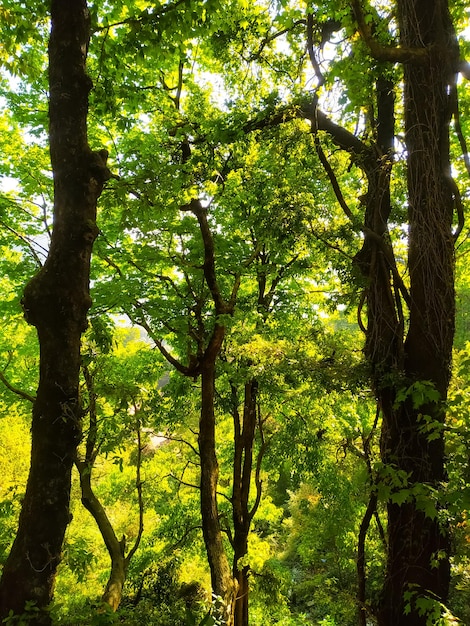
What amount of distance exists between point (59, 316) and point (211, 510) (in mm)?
5141

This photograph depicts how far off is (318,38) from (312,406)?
6388 millimetres

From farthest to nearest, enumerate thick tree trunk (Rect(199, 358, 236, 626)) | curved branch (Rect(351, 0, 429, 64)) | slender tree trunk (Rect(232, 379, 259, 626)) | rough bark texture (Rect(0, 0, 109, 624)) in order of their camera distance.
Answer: slender tree trunk (Rect(232, 379, 259, 626)) < thick tree trunk (Rect(199, 358, 236, 626)) < curved branch (Rect(351, 0, 429, 64)) < rough bark texture (Rect(0, 0, 109, 624))

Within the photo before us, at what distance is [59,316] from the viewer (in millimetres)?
2355

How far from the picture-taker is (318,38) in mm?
5168

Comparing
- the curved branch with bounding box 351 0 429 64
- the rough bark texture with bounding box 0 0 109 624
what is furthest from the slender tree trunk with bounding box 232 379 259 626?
the rough bark texture with bounding box 0 0 109 624

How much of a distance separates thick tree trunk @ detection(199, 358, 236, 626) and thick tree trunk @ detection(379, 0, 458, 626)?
2.91 meters

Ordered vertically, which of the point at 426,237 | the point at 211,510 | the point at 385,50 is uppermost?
the point at 385,50

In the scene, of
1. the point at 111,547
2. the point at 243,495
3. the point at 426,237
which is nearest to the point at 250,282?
the point at 243,495

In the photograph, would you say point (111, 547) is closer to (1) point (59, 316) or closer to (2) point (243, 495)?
(2) point (243, 495)

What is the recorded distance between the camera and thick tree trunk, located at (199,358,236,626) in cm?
Answer: 597

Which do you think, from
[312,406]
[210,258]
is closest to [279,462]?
[312,406]

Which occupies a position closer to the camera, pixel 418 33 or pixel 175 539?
pixel 418 33

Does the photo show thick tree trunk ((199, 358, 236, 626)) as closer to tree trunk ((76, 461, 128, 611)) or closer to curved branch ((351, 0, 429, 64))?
tree trunk ((76, 461, 128, 611))

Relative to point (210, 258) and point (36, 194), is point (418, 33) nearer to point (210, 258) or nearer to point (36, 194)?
point (210, 258)
